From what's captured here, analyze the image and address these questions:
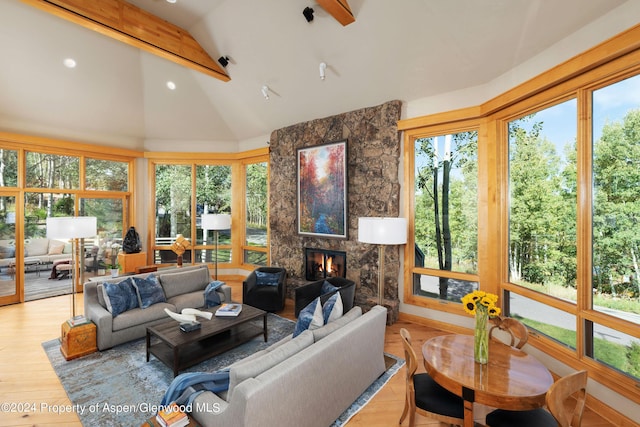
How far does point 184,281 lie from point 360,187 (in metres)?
3.27

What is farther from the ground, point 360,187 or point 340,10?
point 340,10

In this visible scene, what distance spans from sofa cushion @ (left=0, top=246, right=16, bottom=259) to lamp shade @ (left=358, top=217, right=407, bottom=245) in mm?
6479

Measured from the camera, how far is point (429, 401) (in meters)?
1.96

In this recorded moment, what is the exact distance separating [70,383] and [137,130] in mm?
5466

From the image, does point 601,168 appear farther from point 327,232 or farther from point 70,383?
point 70,383

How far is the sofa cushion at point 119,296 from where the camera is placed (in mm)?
3578

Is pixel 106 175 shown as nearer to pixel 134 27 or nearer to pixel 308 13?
pixel 134 27

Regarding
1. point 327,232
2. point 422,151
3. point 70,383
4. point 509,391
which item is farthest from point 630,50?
point 70,383

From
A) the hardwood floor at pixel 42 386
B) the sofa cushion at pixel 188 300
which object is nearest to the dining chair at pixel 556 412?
the hardwood floor at pixel 42 386

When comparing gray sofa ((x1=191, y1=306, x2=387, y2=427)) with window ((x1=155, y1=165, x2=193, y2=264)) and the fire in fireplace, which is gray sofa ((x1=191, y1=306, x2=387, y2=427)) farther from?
window ((x1=155, y1=165, x2=193, y2=264))

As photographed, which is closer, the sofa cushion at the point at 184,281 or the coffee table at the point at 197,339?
the coffee table at the point at 197,339

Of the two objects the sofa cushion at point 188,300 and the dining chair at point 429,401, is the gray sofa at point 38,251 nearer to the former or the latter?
the sofa cushion at point 188,300

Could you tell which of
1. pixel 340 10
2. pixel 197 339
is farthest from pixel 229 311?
pixel 340 10

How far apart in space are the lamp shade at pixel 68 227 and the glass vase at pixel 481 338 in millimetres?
4450
